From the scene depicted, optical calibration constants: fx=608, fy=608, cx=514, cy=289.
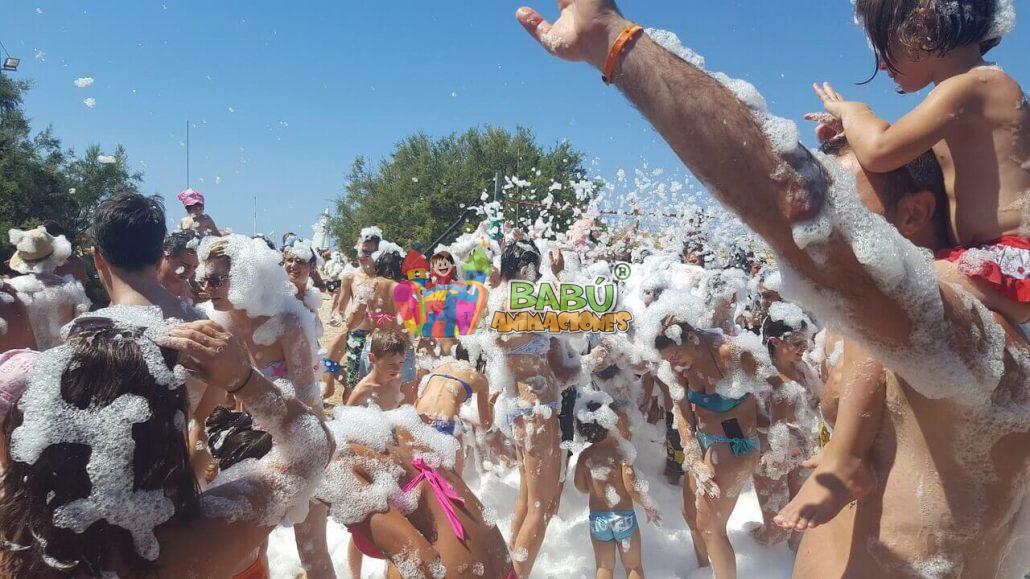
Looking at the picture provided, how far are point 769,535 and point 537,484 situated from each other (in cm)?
174

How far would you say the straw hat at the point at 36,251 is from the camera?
4.71m

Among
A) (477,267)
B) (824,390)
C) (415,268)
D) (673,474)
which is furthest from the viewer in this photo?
(477,267)

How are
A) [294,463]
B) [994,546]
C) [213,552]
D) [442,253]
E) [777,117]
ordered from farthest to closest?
[442,253] < [294,463] < [213,552] < [994,546] < [777,117]

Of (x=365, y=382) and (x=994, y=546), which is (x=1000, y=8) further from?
(x=365, y=382)

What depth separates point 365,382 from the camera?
445cm

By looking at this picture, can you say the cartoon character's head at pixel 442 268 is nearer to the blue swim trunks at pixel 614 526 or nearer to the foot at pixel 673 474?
the foot at pixel 673 474

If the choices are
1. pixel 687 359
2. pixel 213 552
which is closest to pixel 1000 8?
pixel 213 552

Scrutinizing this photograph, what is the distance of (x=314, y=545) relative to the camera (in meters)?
3.56

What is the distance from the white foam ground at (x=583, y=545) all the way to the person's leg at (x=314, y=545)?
69 centimetres

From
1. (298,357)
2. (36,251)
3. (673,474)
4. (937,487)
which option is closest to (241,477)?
(937,487)

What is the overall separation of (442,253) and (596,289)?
3382 millimetres

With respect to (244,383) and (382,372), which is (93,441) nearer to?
(244,383)

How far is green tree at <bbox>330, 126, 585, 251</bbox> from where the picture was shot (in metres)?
34.5

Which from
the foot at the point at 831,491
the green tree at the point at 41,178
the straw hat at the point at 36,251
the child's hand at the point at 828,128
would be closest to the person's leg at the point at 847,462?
the foot at the point at 831,491
